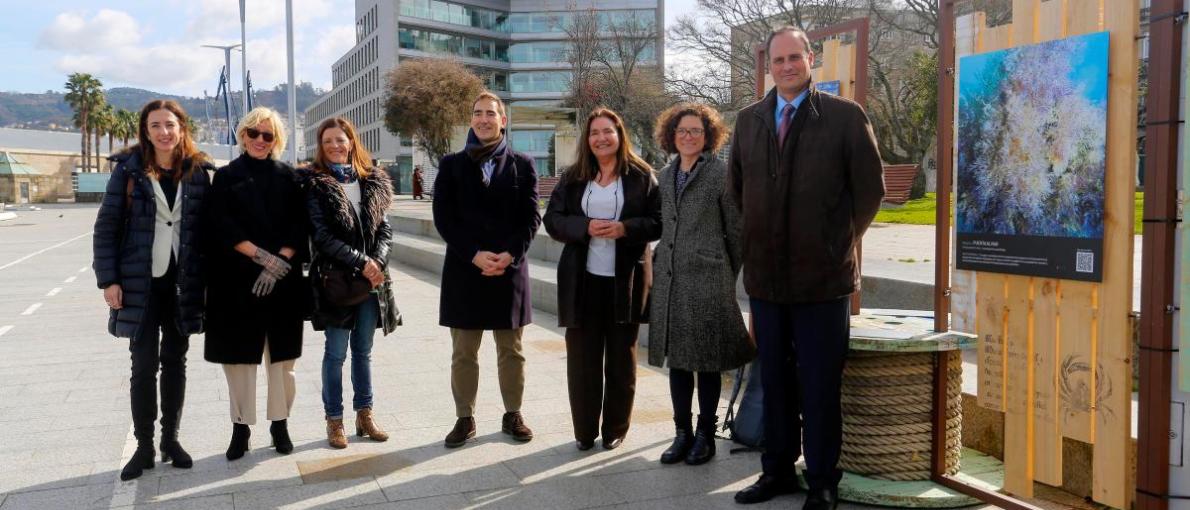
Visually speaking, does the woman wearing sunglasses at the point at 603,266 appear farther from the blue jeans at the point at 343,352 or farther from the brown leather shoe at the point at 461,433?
the blue jeans at the point at 343,352

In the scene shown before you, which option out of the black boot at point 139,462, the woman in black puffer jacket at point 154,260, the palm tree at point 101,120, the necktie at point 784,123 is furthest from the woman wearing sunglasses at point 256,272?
the palm tree at point 101,120

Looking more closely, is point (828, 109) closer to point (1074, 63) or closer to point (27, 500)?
point (1074, 63)

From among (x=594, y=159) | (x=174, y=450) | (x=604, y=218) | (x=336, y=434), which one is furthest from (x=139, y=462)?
→ (x=594, y=159)

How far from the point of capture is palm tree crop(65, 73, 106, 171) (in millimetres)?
95000

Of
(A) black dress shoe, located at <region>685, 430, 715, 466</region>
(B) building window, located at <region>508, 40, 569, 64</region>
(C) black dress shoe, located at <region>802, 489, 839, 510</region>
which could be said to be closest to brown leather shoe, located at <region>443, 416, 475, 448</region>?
(A) black dress shoe, located at <region>685, 430, 715, 466</region>

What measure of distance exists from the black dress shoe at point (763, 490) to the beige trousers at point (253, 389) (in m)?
2.62

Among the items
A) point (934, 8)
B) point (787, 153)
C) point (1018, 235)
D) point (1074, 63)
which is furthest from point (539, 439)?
point (934, 8)

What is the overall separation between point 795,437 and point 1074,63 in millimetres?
2055

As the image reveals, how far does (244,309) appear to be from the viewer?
4.94m

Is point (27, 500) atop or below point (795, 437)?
below

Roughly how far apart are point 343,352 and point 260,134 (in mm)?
1344

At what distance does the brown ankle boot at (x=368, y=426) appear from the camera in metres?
5.44

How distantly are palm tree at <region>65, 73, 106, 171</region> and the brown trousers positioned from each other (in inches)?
4138

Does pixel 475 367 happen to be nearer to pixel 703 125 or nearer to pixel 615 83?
pixel 703 125
